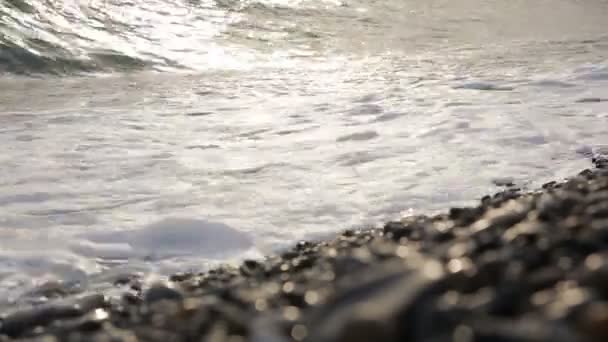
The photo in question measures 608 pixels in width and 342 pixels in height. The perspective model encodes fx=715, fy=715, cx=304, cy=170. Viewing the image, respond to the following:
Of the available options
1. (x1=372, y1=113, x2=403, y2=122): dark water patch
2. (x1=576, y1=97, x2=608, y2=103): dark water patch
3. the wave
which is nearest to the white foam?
(x1=372, y1=113, x2=403, y2=122): dark water patch

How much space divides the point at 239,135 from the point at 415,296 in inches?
141

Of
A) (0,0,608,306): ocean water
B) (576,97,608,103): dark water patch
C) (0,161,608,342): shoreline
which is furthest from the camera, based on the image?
(576,97,608,103): dark water patch

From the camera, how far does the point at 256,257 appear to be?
2.68 metres

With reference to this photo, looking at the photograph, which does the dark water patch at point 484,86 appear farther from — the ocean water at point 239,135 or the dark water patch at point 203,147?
the dark water patch at point 203,147

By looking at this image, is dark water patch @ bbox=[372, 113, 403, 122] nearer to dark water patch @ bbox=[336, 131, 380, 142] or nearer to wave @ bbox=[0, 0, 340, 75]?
dark water patch @ bbox=[336, 131, 380, 142]

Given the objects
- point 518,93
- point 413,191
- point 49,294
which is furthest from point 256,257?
point 518,93

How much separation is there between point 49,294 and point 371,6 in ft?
40.6

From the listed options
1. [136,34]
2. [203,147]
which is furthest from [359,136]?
[136,34]

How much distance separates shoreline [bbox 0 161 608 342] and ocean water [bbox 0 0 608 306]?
0.59m

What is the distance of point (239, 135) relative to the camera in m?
4.68

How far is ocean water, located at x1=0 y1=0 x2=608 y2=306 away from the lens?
2934 mm

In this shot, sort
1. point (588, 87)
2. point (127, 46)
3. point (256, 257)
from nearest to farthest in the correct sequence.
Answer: point (256, 257) < point (588, 87) < point (127, 46)

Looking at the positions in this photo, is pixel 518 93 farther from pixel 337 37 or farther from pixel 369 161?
pixel 337 37

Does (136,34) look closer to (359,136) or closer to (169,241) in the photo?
(359,136)
